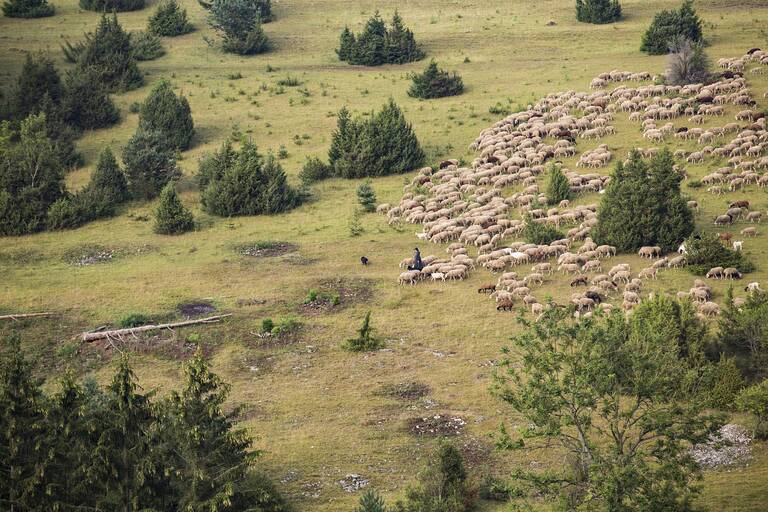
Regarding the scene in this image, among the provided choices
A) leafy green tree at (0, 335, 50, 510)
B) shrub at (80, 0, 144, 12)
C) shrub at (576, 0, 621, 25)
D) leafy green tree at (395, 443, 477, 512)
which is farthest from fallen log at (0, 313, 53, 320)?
shrub at (80, 0, 144, 12)

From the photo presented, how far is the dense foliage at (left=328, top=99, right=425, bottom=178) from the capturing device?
52438 millimetres

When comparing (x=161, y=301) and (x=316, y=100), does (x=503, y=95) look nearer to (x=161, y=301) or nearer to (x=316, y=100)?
(x=316, y=100)

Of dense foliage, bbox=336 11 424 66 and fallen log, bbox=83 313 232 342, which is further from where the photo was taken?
dense foliage, bbox=336 11 424 66

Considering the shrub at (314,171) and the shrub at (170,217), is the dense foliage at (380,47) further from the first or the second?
the shrub at (170,217)

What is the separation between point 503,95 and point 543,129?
28.9 ft

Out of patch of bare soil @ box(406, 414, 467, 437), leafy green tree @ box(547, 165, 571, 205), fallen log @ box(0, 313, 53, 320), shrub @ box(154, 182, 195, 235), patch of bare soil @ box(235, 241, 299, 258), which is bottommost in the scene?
patch of bare soil @ box(406, 414, 467, 437)

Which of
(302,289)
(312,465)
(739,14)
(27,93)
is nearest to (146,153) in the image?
(27,93)

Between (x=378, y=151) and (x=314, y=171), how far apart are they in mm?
3293

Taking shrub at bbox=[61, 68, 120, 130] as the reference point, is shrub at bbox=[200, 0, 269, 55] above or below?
above

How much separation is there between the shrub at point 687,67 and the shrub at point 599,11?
16948 millimetres

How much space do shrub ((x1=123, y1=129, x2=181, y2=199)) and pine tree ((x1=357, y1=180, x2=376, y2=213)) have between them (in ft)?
34.6

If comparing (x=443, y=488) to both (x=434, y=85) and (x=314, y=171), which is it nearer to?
(x=314, y=171)

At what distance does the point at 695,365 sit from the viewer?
28844 mm

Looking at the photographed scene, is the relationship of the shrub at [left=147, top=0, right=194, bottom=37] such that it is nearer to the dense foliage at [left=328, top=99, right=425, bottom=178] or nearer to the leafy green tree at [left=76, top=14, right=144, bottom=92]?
the leafy green tree at [left=76, top=14, right=144, bottom=92]
